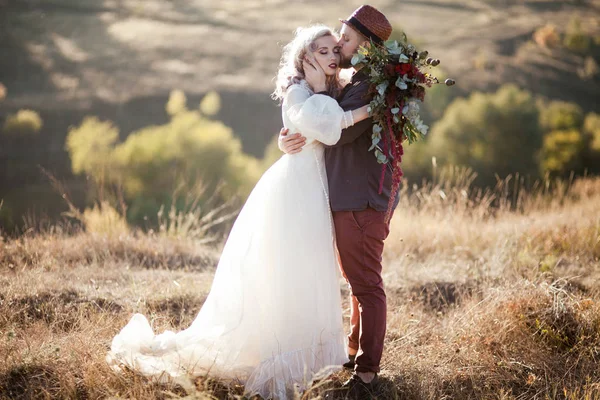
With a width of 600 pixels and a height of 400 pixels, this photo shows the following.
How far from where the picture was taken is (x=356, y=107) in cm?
306

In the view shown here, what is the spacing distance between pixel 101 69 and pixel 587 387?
2068 centimetres

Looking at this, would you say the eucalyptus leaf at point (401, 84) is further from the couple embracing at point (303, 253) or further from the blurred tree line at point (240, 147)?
the blurred tree line at point (240, 147)

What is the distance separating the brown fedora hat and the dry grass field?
1786mm

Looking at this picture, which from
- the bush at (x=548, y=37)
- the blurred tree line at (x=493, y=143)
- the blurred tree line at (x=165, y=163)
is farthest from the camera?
the bush at (x=548, y=37)

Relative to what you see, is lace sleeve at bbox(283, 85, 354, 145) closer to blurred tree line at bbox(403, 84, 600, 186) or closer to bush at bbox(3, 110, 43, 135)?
blurred tree line at bbox(403, 84, 600, 186)

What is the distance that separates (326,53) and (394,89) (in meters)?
0.44

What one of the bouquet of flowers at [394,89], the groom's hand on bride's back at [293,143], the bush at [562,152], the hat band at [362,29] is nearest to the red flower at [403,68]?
the bouquet of flowers at [394,89]

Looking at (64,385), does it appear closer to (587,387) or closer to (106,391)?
(106,391)

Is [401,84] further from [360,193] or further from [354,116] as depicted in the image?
[360,193]

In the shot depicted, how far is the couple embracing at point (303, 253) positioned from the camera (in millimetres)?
3105

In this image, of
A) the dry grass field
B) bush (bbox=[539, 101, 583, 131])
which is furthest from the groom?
bush (bbox=[539, 101, 583, 131])

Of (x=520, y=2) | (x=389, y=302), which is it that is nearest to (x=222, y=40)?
(x=520, y=2)

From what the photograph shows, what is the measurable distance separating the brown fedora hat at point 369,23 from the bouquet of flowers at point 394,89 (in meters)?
0.07

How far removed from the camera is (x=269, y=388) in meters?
3.10
